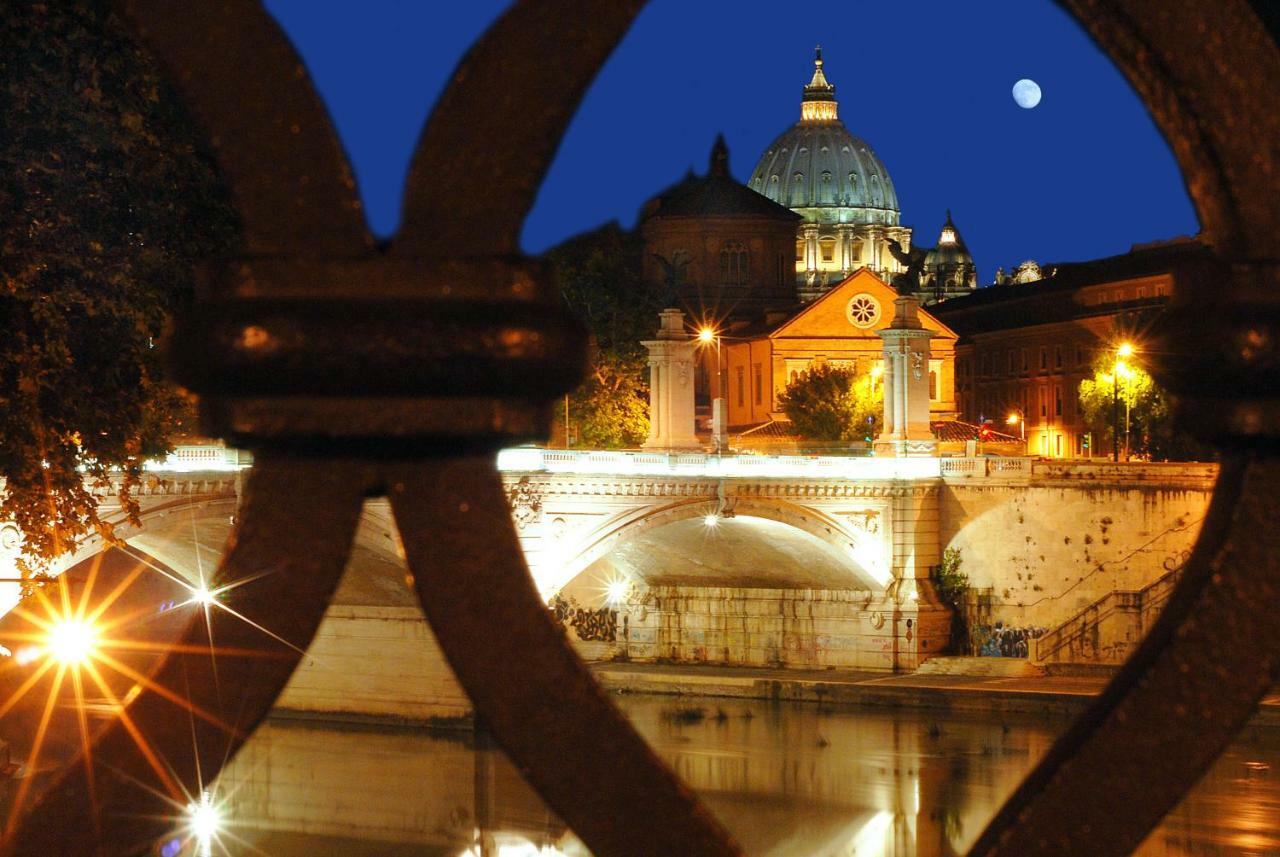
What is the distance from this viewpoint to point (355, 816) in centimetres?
1947

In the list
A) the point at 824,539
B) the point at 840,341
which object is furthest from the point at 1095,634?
the point at 840,341

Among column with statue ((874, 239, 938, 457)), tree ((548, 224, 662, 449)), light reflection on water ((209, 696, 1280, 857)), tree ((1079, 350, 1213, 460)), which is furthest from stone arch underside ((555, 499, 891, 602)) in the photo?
tree ((1079, 350, 1213, 460))

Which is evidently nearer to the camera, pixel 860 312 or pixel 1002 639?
pixel 1002 639

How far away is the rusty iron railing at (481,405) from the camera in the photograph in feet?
3.80

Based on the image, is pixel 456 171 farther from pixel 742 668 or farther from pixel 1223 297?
pixel 742 668

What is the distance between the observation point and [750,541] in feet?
88.5

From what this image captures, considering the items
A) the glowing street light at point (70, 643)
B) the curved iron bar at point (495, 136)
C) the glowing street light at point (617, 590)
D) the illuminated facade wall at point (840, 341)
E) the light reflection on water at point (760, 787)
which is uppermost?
the illuminated facade wall at point (840, 341)

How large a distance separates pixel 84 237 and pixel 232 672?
6.88m

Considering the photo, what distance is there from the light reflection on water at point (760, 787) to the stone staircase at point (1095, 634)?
74.6 inches

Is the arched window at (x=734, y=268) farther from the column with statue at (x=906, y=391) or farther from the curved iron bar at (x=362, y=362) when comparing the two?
the curved iron bar at (x=362, y=362)

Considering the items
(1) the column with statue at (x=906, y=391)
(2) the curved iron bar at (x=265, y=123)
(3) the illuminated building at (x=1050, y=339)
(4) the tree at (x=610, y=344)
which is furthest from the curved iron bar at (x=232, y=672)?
(3) the illuminated building at (x=1050, y=339)

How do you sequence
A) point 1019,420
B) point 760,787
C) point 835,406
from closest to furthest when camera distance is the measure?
point 760,787
point 835,406
point 1019,420

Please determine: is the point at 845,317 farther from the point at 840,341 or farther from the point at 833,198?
the point at 833,198

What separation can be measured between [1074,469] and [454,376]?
24.7m
